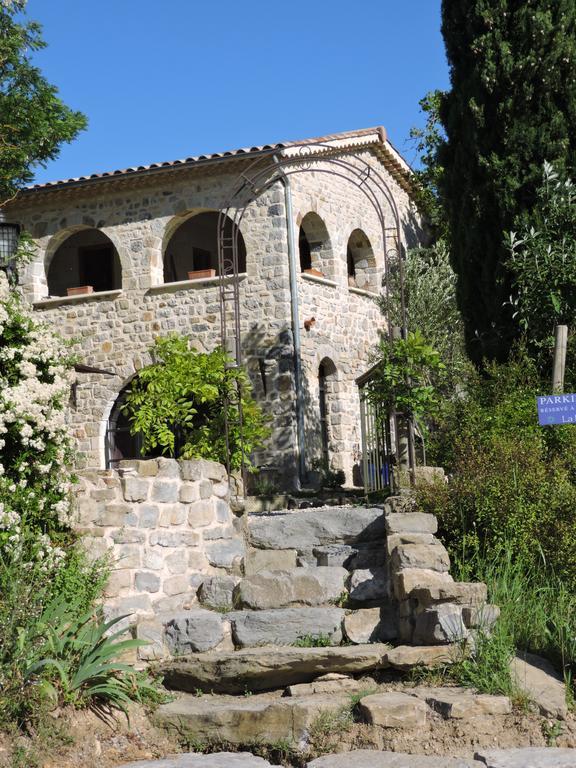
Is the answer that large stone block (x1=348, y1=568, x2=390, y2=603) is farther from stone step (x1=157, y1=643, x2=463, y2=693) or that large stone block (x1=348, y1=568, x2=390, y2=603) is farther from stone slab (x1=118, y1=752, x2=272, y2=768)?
stone slab (x1=118, y1=752, x2=272, y2=768)

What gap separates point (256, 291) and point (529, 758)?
11.5m

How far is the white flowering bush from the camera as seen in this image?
6.43 m

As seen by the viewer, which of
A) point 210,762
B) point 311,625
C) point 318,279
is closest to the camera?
point 210,762

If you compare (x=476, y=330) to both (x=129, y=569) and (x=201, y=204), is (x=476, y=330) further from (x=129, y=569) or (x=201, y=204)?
(x=201, y=204)

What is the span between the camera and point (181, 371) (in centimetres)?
1051

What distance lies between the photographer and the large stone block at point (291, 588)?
718 cm

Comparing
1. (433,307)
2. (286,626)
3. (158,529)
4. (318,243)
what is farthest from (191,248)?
(286,626)

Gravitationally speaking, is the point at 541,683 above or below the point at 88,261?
below

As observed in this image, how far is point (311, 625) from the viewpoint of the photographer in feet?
22.2

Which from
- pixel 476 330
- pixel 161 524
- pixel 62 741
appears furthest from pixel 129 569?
pixel 476 330

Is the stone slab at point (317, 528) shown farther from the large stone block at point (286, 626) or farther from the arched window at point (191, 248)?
the arched window at point (191, 248)

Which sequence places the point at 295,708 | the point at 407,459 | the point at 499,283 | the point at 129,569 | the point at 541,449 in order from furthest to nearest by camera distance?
the point at 499,283, the point at 407,459, the point at 541,449, the point at 129,569, the point at 295,708

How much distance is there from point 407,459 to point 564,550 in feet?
Result: 7.45

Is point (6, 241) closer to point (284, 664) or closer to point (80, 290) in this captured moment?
point (284, 664)
